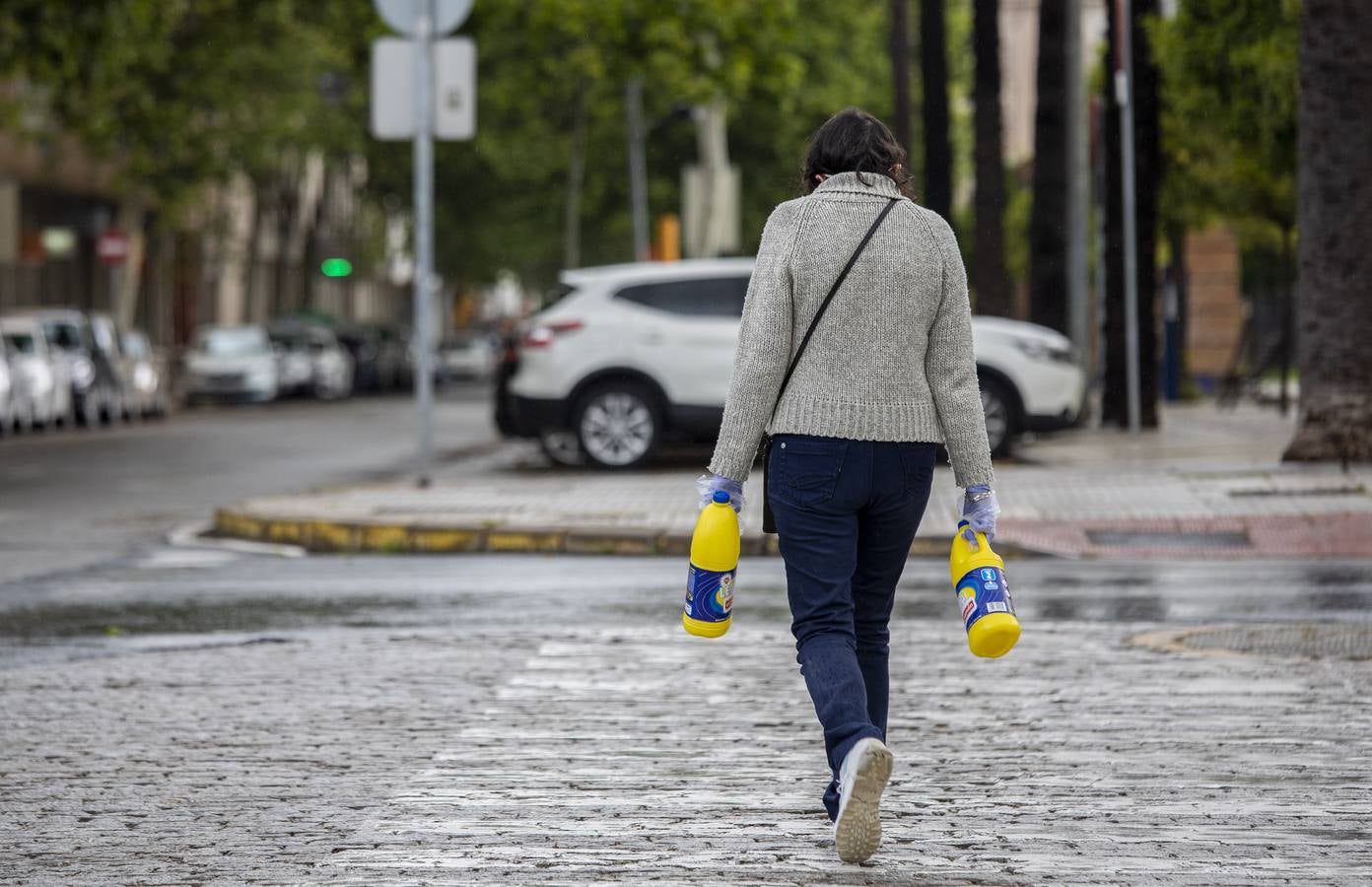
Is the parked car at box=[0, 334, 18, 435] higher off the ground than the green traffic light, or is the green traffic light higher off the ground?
the green traffic light

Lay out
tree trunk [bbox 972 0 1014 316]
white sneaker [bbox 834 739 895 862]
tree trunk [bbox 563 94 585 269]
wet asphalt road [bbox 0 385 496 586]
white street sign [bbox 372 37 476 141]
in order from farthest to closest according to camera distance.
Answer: tree trunk [bbox 563 94 585 269], tree trunk [bbox 972 0 1014 316], white street sign [bbox 372 37 476 141], wet asphalt road [bbox 0 385 496 586], white sneaker [bbox 834 739 895 862]

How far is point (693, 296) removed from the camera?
776 inches

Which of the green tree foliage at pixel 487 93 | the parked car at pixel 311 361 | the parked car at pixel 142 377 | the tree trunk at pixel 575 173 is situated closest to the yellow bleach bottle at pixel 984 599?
the green tree foliage at pixel 487 93

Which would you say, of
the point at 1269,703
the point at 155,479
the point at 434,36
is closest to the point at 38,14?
the point at 155,479

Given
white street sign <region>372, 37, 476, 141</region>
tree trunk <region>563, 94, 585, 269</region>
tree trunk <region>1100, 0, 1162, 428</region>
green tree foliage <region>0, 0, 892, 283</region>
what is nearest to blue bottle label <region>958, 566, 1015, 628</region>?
white street sign <region>372, 37, 476, 141</region>

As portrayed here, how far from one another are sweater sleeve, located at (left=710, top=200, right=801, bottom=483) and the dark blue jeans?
10cm

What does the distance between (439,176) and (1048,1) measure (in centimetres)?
3508

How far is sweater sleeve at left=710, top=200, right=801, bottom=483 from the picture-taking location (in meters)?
5.39

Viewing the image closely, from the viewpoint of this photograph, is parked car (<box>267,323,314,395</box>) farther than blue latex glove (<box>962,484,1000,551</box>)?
Yes

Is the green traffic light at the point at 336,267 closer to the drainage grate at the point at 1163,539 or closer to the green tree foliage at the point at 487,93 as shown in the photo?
the green tree foliage at the point at 487,93

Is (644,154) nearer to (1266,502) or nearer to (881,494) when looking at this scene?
(1266,502)

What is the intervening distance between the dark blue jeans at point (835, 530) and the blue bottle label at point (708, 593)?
0.51 ft

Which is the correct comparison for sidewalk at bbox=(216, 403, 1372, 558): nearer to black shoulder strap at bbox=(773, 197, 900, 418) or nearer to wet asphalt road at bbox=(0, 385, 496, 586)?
wet asphalt road at bbox=(0, 385, 496, 586)

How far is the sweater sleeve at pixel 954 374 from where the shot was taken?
5500mm
